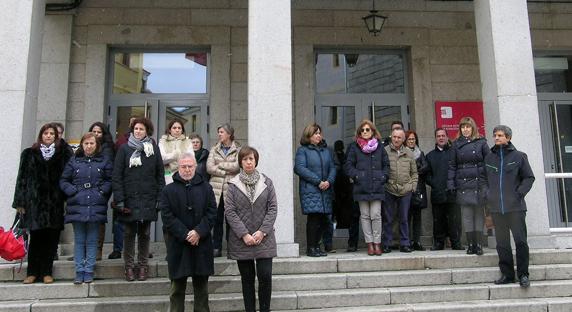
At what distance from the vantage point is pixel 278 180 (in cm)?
661

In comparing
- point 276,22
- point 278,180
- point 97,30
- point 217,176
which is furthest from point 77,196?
point 97,30

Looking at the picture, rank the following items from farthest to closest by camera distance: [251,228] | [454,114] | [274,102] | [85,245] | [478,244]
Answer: [454,114]
[274,102]
[478,244]
[85,245]
[251,228]

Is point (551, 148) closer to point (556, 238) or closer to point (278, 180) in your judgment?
point (556, 238)

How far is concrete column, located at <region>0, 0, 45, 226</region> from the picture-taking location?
20.8 ft

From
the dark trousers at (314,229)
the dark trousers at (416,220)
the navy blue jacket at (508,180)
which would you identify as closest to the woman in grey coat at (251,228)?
the dark trousers at (314,229)

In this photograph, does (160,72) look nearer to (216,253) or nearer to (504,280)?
(216,253)

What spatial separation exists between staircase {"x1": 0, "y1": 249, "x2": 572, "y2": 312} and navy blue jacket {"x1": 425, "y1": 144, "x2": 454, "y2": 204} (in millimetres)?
1348

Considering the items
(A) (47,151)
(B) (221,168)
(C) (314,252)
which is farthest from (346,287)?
(A) (47,151)

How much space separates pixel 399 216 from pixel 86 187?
4460 mm

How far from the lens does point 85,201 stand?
5562 millimetres

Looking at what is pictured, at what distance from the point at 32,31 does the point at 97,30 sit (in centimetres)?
255

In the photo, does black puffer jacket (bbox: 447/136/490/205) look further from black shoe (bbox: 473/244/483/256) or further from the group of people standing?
black shoe (bbox: 473/244/483/256)

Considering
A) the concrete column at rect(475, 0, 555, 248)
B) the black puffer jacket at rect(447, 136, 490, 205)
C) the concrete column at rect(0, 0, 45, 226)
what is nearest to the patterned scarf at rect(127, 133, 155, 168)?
the concrete column at rect(0, 0, 45, 226)

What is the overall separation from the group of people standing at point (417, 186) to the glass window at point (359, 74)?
2.57 meters
